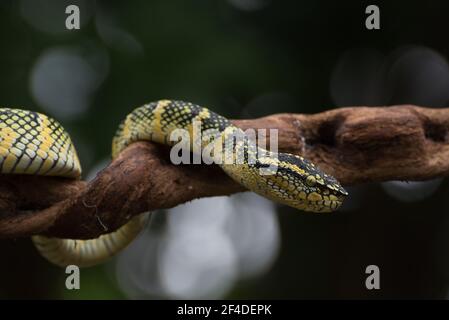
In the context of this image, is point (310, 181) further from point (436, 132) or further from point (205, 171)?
point (436, 132)

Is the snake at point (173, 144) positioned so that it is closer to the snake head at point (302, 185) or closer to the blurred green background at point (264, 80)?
the snake head at point (302, 185)

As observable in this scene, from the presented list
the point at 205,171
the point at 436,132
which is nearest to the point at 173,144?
the point at 205,171

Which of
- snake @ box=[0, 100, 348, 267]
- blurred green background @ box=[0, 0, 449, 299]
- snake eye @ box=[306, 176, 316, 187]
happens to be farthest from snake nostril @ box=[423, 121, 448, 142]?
blurred green background @ box=[0, 0, 449, 299]

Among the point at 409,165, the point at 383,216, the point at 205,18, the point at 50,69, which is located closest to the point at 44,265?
the point at 50,69

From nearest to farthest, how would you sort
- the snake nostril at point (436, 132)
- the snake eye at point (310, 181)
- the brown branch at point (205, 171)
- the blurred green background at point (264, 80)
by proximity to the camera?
the brown branch at point (205, 171), the snake eye at point (310, 181), the snake nostril at point (436, 132), the blurred green background at point (264, 80)

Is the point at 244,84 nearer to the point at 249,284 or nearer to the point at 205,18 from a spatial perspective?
the point at 205,18

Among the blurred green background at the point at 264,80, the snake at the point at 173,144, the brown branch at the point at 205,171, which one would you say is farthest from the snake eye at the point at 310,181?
the blurred green background at the point at 264,80
